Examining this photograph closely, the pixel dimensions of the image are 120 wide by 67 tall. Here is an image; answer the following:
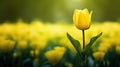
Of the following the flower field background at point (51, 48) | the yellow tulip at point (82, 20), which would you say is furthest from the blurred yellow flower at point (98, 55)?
the yellow tulip at point (82, 20)

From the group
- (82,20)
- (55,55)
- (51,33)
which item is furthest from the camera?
(51,33)

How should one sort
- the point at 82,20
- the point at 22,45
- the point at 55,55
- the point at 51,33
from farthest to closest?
the point at 51,33, the point at 22,45, the point at 55,55, the point at 82,20

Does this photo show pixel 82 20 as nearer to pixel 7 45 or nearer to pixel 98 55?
pixel 98 55

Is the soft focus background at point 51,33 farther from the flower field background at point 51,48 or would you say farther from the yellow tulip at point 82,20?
the yellow tulip at point 82,20

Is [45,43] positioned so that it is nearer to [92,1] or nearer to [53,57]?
[53,57]

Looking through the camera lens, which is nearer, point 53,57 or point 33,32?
point 53,57

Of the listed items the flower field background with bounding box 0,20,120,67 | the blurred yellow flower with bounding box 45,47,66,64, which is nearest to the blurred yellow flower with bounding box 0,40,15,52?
the flower field background with bounding box 0,20,120,67

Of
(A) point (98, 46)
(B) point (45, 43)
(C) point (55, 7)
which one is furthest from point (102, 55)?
(C) point (55, 7)

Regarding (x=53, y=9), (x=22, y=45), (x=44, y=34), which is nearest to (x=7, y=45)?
(x=22, y=45)

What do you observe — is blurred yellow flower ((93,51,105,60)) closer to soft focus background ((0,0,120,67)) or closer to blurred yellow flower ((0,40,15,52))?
soft focus background ((0,0,120,67))
